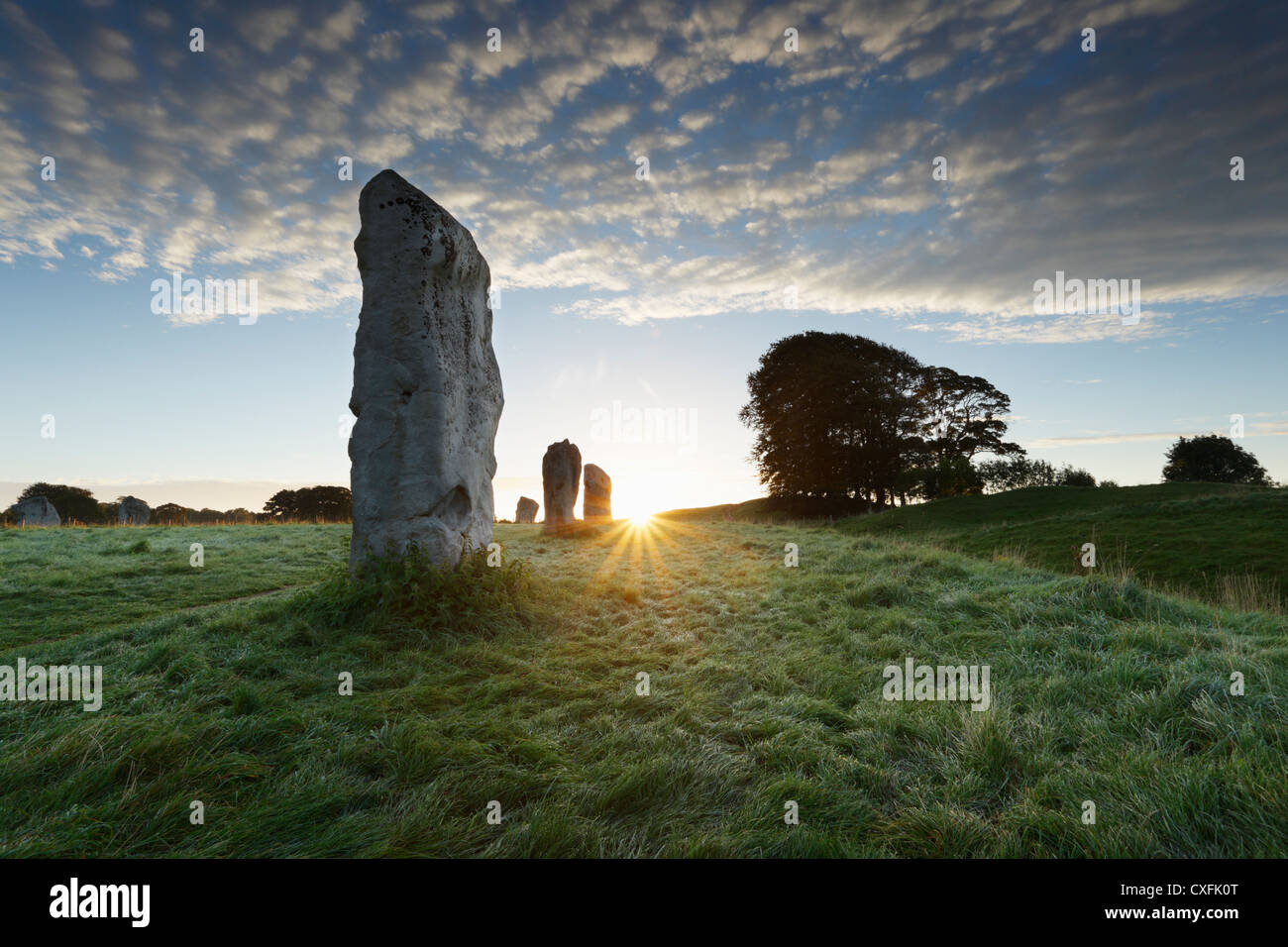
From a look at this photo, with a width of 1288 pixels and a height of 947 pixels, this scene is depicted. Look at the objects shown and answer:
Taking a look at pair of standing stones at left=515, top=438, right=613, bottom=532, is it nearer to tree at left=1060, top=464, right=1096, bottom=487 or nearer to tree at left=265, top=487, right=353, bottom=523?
tree at left=265, top=487, right=353, bottom=523

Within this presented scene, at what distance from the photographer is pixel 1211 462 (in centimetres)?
3838

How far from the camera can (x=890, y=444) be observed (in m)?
32.0

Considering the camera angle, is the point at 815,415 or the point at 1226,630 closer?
the point at 1226,630

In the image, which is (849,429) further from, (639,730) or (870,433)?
(639,730)

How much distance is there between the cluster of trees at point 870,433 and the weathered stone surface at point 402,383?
85.3ft

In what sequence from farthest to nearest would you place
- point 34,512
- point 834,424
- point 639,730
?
1. point 834,424
2. point 34,512
3. point 639,730

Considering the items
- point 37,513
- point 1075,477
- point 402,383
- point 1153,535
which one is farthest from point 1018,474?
point 37,513

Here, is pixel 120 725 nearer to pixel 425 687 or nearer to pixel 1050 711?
pixel 425 687

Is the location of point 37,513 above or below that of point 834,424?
below

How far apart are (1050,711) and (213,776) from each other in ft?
17.4

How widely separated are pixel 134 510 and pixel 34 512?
363 cm
